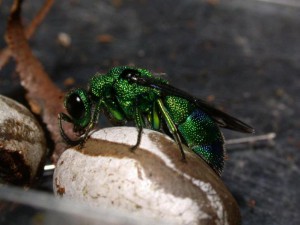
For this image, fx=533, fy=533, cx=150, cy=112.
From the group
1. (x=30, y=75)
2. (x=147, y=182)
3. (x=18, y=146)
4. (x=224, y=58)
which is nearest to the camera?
(x=147, y=182)

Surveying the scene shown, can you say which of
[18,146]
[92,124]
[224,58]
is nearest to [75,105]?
[92,124]

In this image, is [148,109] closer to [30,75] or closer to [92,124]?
[92,124]

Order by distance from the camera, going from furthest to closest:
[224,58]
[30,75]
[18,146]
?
[224,58] < [30,75] < [18,146]

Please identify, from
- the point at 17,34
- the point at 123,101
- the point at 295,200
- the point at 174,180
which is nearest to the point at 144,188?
the point at 174,180

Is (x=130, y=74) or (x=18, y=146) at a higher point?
(x=130, y=74)

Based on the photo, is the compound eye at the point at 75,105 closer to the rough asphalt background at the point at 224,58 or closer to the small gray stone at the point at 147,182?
the small gray stone at the point at 147,182

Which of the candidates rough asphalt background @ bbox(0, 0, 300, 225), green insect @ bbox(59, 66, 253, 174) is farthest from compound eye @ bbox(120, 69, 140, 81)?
rough asphalt background @ bbox(0, 0, 300, 225)

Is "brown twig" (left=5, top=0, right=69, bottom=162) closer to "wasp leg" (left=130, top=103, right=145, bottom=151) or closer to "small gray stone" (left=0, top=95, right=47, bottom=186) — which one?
"small gray stone" (left=0, top=95, right=47, bottom=186)

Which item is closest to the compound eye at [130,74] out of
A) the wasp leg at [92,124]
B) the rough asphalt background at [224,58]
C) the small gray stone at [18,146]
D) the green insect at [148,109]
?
the green insect at [148,109]
